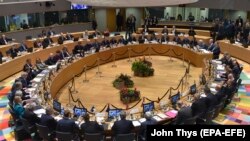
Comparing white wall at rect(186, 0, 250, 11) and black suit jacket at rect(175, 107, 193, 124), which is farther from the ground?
white wall at rect(186, 0, 250, 11)

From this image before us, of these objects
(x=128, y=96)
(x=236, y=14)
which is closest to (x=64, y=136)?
(x=128, y=96)

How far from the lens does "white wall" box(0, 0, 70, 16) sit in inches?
932

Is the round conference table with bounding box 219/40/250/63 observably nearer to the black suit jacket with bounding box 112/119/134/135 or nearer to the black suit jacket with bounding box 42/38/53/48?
the black suit jacket with bounding box 42/38/53/48

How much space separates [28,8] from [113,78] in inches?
481

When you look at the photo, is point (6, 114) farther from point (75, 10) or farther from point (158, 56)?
point (75, 10)

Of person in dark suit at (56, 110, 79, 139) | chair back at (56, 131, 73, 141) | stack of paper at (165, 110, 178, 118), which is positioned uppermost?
person in dark suit at (56, 110, 79, 139)

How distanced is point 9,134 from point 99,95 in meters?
5.03

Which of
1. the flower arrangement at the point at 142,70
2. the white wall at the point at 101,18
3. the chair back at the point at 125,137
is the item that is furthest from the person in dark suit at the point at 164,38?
the chair back at the point at 125,137

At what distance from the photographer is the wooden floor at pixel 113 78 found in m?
14.2

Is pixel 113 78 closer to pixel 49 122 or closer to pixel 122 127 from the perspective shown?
pixel 49 122

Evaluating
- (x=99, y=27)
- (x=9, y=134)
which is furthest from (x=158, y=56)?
(x=9, y=134)

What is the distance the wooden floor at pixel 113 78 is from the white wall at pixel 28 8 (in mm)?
8897

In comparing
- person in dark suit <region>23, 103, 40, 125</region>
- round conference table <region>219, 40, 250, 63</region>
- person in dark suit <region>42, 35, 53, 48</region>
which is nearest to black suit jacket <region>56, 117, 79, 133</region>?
person in dark suit <region>23, 103, 40, 125</region>

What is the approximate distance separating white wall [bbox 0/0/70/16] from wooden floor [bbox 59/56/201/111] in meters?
8.90
